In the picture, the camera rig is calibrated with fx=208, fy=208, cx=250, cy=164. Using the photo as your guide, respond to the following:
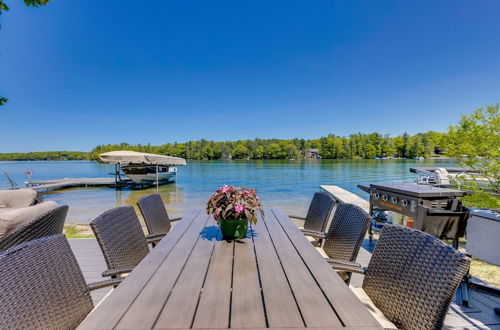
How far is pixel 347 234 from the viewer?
1.68 meters

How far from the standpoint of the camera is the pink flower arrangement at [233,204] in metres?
1.45

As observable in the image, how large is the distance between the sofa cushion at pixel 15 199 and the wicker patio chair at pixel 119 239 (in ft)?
10.8

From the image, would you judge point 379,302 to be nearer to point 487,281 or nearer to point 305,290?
point 305,290

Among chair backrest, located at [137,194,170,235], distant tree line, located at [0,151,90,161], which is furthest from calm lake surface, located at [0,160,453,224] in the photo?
distant tree line, located at [0,151,90,161]

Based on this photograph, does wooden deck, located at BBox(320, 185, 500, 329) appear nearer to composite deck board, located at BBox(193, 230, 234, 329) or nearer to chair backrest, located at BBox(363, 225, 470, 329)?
chair backrest, located at BBox(363, 225, 470, 329)

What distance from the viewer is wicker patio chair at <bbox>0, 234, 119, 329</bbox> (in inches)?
29.8

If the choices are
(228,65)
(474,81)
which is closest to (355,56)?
(474,81)

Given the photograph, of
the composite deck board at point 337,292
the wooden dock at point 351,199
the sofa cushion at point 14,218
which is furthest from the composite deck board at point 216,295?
the wooden dock at point 351,199

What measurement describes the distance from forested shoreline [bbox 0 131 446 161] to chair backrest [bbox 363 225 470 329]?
184 ft

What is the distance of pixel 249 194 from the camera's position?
1553mm

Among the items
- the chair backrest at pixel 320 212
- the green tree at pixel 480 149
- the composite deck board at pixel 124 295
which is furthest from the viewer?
the green tree at pixel 480 149

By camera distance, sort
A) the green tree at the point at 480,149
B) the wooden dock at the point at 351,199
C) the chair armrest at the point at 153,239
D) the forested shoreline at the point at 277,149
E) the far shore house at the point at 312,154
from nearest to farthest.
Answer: the chair armrest at the point at 153,239
the green tree at the point at 480,149
the wooden dock at the point at 351,199
the forested shoreline at the point at 277,149
the far shore house at the point at 312,154

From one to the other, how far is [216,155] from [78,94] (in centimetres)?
3652

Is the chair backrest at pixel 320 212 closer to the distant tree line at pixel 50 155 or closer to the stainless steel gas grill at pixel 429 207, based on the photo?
the stainless steel gas grill at pixel 429 207
